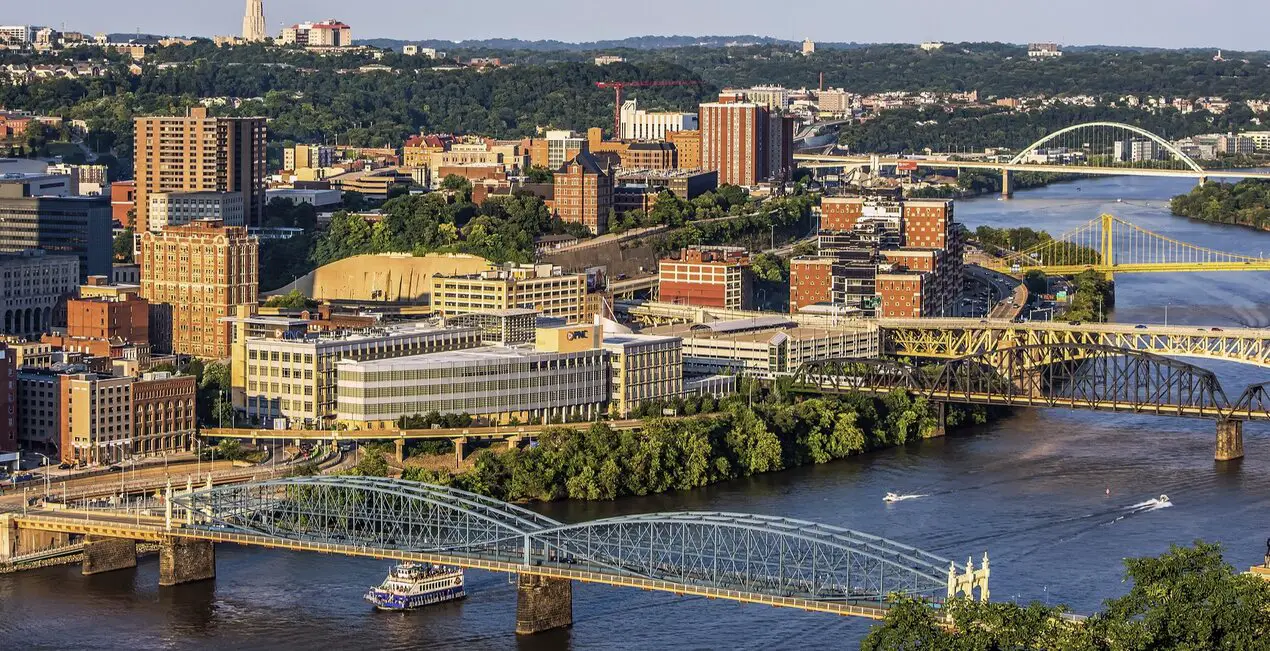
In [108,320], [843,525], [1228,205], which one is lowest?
[843,525]

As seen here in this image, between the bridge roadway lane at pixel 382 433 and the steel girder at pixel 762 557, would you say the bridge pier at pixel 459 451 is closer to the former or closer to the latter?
the bridge roadway lane at pixel 382 433

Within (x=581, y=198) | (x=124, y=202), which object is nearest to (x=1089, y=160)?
(x=581, y=198)

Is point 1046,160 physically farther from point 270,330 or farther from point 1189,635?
point 1189,635

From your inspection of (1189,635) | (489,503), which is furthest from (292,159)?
(1189,635)

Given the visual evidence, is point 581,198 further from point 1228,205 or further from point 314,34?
point 314,34

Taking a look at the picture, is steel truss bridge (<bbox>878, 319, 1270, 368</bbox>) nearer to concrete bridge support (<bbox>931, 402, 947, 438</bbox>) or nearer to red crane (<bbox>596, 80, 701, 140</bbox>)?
concrete bridge support (<bbox>931, 402, 947, 438</bbox>)

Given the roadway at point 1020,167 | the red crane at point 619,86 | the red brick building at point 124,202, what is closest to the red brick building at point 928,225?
the red brick building at point 124,202
